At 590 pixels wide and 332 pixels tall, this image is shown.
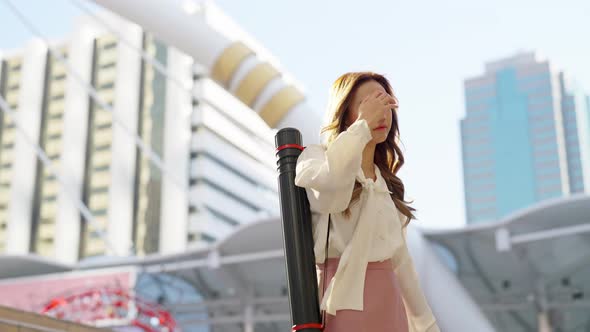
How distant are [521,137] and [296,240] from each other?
12693cm

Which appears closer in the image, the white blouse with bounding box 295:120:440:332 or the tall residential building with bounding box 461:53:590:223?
the white blouse with bounding box 295:120:440:332

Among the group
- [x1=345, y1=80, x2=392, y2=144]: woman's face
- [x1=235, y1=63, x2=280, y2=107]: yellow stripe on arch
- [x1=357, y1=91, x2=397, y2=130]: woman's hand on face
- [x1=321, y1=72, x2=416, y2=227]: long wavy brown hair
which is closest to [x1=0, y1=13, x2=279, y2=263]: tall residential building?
[x1=235, y1=63, x2=280, y2=107]: yellow stripe on arch

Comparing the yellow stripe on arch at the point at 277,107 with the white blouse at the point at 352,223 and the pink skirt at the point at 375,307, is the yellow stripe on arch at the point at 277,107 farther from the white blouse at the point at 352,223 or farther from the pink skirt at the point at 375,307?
the pink skirt at the point at 375,307

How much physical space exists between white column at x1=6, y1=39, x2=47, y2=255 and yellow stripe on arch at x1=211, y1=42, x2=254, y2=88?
244ft

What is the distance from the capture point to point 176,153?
82.9 metres

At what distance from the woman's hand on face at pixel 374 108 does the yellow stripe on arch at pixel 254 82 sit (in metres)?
6.26

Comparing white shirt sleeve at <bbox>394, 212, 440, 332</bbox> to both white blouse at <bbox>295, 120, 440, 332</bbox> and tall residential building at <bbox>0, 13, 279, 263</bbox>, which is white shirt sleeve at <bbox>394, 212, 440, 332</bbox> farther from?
tall residential building at <bbox>0, 13, 279, 263</bbox>

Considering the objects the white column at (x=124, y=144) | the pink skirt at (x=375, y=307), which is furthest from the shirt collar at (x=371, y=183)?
the white column at (x=124, y=144)

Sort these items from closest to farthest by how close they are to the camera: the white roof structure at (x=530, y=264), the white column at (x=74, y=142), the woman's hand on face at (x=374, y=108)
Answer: the woman's hand on face at (x=374, y=108) < the white roof structure at (x=530, y=264) < the white column at (x=74, y=142)

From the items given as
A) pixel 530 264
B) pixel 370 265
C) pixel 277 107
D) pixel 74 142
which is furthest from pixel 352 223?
pixel 74 142

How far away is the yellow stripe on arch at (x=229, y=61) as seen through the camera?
8.97m

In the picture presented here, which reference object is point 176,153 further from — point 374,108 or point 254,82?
point 374,108

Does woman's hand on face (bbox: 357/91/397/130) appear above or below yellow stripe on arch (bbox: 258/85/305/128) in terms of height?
below

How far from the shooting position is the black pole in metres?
2.41
